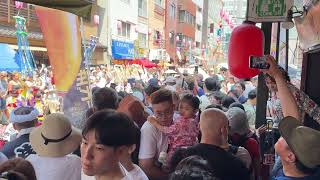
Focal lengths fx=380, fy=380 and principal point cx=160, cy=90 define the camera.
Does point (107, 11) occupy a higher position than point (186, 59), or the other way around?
point (107, 11)

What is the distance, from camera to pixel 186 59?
155ft

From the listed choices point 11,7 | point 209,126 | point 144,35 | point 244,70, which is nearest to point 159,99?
point 209,126

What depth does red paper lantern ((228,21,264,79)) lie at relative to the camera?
365 cm

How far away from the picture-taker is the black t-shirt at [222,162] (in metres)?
2.31

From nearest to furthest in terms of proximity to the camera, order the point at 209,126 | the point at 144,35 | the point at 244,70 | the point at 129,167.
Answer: the point at 129,167 < the point at 209,126 < the point at 244,70 < the point at 144,35

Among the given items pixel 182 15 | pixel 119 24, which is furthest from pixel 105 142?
pixel 182 15

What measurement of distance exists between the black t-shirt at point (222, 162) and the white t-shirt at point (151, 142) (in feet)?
1.79

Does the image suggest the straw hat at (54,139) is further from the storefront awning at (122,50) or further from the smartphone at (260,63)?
the storefront awning at (122,50)

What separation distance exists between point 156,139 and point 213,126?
606 mm

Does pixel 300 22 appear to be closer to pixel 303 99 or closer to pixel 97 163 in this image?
pixel 303 99

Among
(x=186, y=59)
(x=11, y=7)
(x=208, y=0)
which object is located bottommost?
(x=186, y=59)

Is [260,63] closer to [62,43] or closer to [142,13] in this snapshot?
[62,43]

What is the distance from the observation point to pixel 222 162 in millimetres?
2328

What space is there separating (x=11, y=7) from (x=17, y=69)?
6.76 meters
